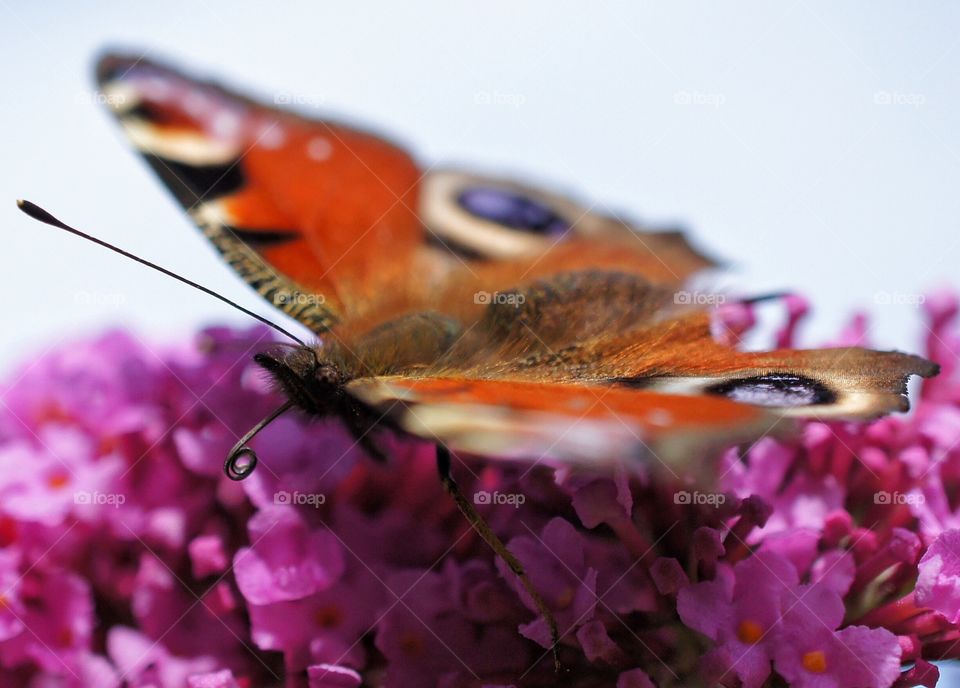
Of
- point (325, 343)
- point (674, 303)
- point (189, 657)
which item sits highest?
point (325, 343)

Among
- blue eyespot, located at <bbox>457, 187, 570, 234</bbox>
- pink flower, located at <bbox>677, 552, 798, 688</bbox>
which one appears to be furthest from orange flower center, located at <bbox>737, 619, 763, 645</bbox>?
blue eyespot, located at <bbox>457, 187, 570, 234</bbox>

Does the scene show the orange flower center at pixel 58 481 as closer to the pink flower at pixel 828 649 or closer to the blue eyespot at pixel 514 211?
the blue eyespot at pixel 514 211

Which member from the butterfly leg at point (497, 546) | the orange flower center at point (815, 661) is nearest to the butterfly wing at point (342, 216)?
the butterfly leg at point (497, 546)

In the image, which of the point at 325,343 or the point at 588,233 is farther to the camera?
the point at 588,233

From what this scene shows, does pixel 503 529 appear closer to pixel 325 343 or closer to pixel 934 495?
pixel 325 343

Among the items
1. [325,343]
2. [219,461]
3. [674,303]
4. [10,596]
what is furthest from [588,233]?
[10,596]

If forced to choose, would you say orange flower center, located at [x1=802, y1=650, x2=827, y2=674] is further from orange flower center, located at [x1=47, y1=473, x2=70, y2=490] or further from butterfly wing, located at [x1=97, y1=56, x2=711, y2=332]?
orange flower center, located at [x1=47, y1=473, x2=70, y2=490]

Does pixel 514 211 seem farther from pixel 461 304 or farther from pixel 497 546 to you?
pixel 497 546
